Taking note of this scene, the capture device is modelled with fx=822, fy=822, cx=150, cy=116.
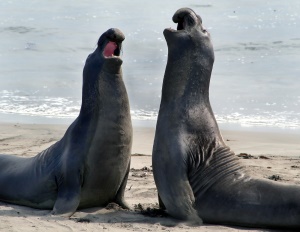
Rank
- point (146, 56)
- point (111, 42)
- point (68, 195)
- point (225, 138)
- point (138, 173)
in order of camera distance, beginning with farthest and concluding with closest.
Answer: point (146, 56) < point (225, 138) < point (138, 173) < point (111, 42) < point (68, 195)

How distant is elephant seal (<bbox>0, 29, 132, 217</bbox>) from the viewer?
7121 millimetres

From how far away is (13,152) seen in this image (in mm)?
10227

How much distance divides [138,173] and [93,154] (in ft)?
6.33

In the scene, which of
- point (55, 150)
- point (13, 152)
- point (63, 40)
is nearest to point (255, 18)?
point (63, 40)

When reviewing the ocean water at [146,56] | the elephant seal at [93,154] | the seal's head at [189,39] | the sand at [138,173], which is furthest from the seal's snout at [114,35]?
the ocean water at [146,56]

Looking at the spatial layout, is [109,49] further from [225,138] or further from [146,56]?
[146,56]

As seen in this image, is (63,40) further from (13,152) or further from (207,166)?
(207,166)

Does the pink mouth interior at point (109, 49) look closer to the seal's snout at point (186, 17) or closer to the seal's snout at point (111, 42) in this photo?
the seal's snout at point (111, 42)

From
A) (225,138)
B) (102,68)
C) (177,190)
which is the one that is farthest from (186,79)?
(225,138)

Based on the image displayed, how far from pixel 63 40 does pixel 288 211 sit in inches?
682

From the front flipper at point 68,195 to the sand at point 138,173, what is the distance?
0.11m

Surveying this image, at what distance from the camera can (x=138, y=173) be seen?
9.00 meters

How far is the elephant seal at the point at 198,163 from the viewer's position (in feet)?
21.3

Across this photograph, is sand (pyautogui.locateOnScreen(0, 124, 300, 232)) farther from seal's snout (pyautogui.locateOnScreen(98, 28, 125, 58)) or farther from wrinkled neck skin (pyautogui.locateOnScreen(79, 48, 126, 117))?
seal's snout (pyautogui.locateOnScreen(98, 28, 125, 58))
